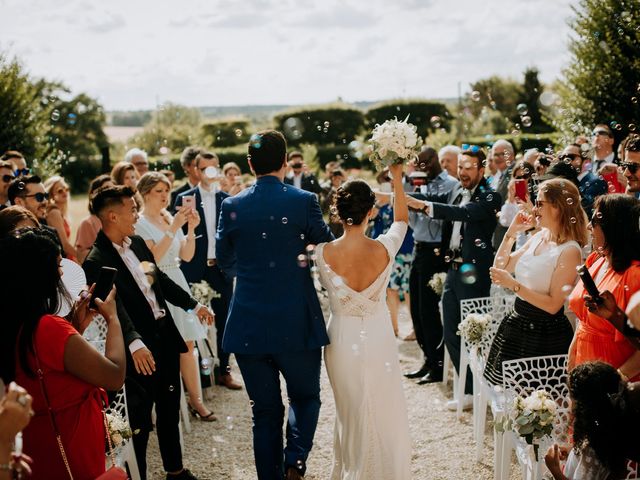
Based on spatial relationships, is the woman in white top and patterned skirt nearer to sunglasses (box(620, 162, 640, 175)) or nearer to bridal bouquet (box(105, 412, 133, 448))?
sunglasses (box(620, 162, 640, 175))

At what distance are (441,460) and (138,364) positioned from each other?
8.04ft

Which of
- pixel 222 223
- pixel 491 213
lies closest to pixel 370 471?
pixel 222 223

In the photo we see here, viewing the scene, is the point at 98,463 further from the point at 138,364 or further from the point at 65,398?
the point at 138,364

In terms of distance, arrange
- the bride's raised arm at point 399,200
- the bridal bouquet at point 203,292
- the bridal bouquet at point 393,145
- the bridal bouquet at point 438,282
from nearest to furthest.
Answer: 1. the bride's raised arm at point 399,200
2. the bridal bouquet at point 393,145
3. the bridal bouquet at point 203,292
4. the bridal bouquet at point 438,282

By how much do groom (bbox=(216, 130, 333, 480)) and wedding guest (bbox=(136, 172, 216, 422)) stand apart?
1518mm

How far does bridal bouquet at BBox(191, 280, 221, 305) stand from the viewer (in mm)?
6324

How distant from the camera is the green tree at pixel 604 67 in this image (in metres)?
9.97

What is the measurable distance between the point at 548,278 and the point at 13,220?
3221 millimetres

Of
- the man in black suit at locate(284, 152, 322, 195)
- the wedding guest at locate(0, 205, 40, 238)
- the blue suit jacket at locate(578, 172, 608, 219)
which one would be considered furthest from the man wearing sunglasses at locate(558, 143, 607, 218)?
the man in black suit at locate(284, 152, 322, 195)

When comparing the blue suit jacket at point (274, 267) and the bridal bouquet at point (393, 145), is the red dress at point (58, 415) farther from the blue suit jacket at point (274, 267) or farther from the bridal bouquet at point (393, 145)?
the bridal bouquet at point (393, 145)

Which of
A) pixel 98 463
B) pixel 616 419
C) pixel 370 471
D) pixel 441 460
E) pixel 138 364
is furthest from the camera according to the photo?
pixel 441 460

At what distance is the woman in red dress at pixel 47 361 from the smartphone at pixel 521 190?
138 inches

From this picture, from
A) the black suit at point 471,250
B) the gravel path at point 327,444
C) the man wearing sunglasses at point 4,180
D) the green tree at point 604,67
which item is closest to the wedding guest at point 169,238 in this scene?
the gravel path at point 327,444

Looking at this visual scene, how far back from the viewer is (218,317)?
6867 mm
